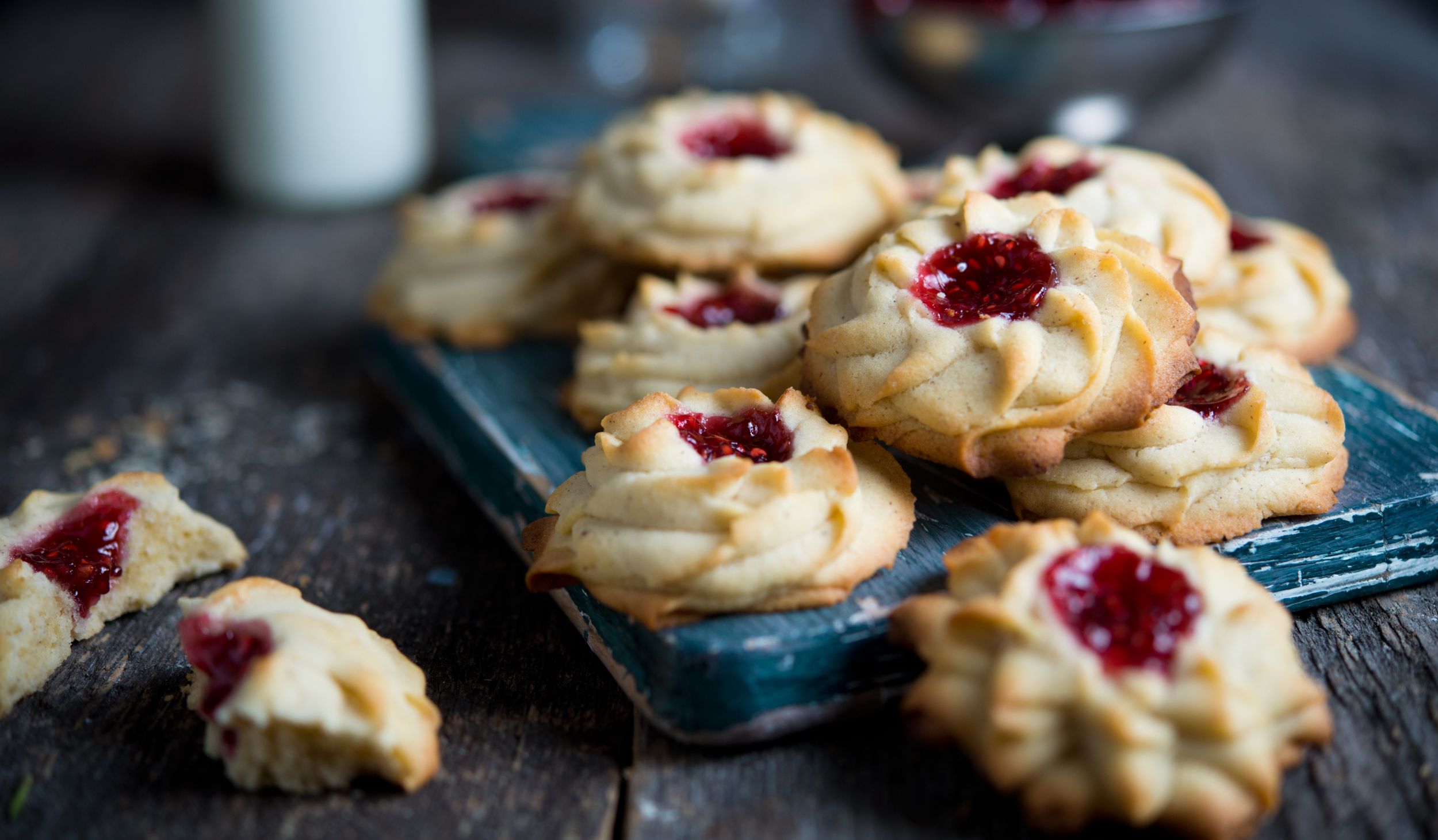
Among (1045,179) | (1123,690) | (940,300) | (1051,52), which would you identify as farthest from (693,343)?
(1051,52)

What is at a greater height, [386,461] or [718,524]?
[718,524]

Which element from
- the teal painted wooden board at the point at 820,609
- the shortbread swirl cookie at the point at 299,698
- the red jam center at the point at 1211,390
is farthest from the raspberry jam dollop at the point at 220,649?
the red jam center at the point at 1211,390

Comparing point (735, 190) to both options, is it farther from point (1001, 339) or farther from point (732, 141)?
point (1001, 339)

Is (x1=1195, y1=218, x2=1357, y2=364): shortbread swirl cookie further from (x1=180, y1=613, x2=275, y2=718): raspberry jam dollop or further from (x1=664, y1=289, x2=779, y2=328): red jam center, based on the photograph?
(x1=180, y1=613, x2=275, y2=718): raspberry jam dollop

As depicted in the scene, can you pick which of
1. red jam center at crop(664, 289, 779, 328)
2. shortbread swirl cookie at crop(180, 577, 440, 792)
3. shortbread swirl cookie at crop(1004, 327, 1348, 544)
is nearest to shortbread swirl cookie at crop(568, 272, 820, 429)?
red jam center at crop(664, 289, 779, 328)

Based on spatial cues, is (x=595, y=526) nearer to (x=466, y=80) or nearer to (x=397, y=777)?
(x=397, y=777)

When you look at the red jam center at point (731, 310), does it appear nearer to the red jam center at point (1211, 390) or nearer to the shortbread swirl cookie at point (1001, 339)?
the shortbread swirl cookie at point (1001, 339)
